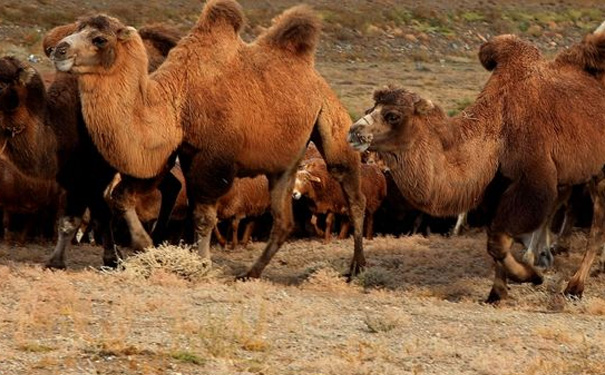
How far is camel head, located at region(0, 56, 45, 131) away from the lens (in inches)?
548

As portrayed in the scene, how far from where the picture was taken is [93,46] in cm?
1345

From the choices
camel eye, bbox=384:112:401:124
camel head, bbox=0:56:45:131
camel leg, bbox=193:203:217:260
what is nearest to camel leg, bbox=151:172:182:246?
camel leg, bbox=193:203:217:260

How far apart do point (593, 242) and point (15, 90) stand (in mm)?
6544

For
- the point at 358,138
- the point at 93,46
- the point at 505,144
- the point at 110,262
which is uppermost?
the point at 93,46

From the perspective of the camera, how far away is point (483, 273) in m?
16.4

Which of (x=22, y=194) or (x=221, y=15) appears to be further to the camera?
(x=22, y=194)

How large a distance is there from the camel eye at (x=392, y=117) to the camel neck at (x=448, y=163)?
316 millimetres

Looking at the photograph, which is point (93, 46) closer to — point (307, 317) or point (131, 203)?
point (131, 203)

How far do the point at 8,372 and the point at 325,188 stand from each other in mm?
13296

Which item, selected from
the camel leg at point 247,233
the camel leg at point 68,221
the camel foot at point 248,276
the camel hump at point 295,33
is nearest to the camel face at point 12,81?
the camel leg at point 68,221

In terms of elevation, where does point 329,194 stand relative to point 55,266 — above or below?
below

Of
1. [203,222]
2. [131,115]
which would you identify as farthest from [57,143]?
[203,222]

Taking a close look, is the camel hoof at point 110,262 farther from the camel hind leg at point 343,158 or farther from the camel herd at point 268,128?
the camel hind leg at point 343,158

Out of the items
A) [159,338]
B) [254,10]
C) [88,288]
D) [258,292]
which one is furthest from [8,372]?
[254,10]
